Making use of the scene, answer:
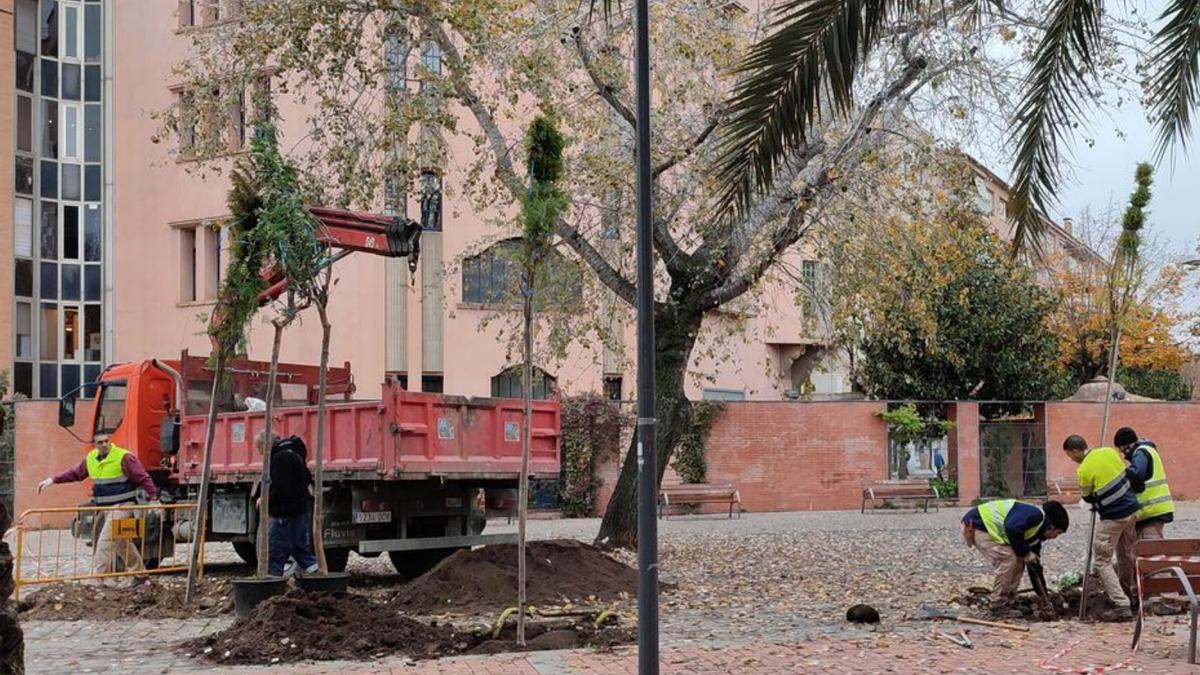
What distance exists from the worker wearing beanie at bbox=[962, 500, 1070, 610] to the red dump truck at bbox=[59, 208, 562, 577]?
5614 mm

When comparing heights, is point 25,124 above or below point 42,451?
above

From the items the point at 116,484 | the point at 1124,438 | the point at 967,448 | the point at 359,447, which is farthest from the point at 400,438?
the point at 967,448

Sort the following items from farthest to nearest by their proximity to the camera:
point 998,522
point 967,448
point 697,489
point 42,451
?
point 967,448
point 697,489
point 42,451
point 998,522

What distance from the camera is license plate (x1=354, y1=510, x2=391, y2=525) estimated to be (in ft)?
45.3

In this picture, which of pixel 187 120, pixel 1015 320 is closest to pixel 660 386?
pixel 187 120

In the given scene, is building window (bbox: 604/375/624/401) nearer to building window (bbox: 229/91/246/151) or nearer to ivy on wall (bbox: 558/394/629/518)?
ivy on wall (bbox: 558/394/629/518)

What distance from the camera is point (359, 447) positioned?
13617mm

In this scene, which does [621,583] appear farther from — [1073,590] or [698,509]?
[698,509]

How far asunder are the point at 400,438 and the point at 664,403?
520 cm

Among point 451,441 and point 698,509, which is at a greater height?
point 451,441

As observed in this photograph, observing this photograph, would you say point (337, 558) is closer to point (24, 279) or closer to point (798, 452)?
point (798, 452)

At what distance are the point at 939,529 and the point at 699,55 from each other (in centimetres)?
1117

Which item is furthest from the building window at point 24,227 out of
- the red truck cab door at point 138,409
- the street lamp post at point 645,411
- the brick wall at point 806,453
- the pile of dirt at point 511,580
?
the street lamp post at point 645,411

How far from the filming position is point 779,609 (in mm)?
12055
